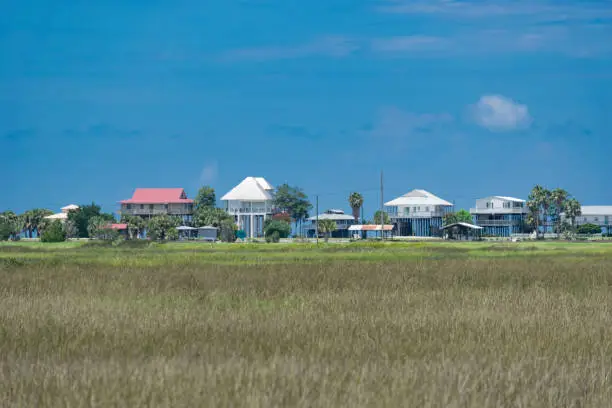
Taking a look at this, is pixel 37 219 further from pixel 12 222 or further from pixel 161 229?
pixel 161 229

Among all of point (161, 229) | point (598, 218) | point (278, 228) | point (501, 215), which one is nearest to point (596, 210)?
point (598, 218)

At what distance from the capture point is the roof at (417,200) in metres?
182

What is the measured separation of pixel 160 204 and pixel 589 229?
81.1 m

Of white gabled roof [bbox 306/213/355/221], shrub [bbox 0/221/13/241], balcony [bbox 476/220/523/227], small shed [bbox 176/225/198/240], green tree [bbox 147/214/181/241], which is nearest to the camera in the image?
shrub [bbox 0/221/13/241]

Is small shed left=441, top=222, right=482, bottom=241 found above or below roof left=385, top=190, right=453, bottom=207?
below

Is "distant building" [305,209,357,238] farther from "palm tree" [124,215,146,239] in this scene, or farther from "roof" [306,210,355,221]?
"palm tree" [124,215,146,239]

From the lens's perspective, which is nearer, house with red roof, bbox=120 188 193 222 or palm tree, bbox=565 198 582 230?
palm tree, bbox=565 198 582 230

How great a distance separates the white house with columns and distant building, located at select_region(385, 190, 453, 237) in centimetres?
2409

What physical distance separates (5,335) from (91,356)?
3068 millimetres

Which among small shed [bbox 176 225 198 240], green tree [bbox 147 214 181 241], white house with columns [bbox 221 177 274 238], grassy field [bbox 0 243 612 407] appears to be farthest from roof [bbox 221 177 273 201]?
grassy field [bbox 0 243 612 407]

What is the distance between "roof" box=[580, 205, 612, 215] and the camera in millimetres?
185000

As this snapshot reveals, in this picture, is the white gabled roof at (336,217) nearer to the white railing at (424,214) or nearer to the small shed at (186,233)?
the white railing at (424,214)

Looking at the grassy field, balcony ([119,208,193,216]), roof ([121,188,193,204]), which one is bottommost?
the grassy field

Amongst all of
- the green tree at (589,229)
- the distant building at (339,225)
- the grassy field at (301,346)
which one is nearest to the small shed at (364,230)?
the distant building at (339,225)
